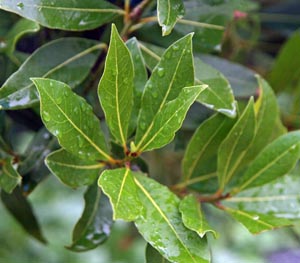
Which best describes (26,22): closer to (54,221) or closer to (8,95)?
(8,95)

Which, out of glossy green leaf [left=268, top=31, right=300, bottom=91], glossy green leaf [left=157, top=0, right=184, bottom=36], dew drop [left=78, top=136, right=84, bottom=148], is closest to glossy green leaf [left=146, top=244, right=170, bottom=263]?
dew drop [left=78, top=136, right=84, bottom=148]

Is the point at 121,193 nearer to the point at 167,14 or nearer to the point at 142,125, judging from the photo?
the point at 142,125

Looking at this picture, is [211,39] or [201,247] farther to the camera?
[211,39]

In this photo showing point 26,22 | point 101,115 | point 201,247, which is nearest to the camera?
point 201,247

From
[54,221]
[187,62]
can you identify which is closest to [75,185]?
[187,62]

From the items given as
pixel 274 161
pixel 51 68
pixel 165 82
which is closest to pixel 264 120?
pixel 274 161

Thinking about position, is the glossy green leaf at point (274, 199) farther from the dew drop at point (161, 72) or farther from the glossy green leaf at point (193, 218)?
the dew drop at point (161, 72)
